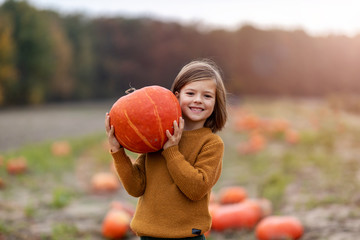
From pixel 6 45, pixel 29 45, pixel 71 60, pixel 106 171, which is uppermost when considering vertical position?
pixel 71 60

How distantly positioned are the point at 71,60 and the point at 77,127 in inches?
614

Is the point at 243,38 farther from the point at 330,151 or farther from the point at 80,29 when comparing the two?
the point at 330,151

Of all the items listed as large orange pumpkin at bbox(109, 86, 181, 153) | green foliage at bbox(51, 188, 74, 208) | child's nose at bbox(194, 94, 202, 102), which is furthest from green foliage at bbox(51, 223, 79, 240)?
child's nose at bbox(194, 94, 202, 102)

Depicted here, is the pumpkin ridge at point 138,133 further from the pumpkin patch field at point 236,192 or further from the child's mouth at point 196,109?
the pumpkin patch field at point 236,192

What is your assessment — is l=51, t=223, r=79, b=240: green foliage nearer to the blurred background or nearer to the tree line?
the blurred background

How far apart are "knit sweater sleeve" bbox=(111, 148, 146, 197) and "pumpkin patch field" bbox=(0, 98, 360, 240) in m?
0.70

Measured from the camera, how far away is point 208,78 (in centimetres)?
223

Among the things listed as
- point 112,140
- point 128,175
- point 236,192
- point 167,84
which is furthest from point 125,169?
point 167,84

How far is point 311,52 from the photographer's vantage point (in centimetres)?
2933

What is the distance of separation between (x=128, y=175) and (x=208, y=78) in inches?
27.9

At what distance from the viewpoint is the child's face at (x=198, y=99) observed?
2221 millimetres

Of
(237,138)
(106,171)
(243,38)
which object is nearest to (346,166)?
(106,171)

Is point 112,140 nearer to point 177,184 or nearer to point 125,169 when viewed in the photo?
point 125,169

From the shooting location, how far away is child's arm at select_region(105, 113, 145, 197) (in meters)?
2.18
